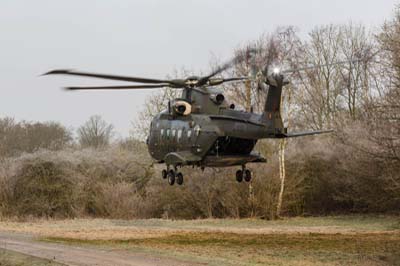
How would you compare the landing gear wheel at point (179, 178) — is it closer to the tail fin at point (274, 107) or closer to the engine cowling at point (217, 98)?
the engine cowling at point (217, 98)

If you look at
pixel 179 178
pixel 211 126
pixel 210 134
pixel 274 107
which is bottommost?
pixel 179 178

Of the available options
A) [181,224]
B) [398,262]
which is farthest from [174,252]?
[181,224]

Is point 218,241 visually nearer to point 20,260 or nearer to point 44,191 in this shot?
point 20,260

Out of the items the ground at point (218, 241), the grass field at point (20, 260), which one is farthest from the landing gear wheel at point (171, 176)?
the grass field at point (20, 260)

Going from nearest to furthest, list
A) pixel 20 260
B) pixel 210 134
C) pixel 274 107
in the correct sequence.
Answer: pixel 20 260
pixel 274 107
pixel 210 134

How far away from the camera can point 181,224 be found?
1534 inches

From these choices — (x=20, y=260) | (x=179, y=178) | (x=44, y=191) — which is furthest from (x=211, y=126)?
(x=44, y=191)

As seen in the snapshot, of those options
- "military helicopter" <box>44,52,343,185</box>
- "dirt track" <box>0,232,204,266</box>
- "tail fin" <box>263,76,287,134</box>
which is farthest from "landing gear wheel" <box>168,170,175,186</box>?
"tail fin" <box>263,76,287,134</box>

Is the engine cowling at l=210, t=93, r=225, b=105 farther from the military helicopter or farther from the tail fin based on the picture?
the tail fin

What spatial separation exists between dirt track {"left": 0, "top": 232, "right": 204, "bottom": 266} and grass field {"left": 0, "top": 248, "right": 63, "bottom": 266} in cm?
47

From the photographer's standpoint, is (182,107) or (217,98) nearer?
(217,98)

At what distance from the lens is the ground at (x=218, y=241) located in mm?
22344

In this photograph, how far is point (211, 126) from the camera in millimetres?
24125

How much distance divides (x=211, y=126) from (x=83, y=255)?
6298mm
